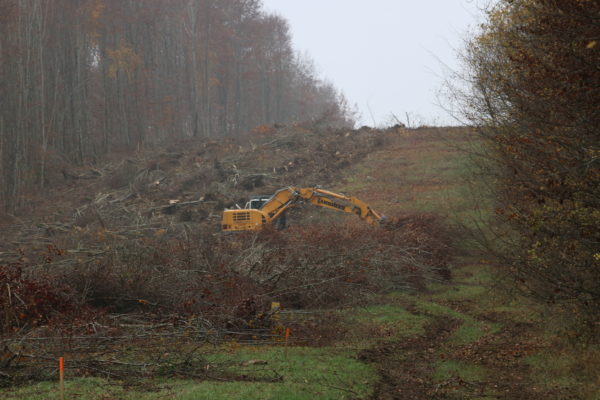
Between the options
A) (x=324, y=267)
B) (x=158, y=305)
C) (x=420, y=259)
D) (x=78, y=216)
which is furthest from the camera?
(x=78, y=216)

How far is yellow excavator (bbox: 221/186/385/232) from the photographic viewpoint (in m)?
21.3

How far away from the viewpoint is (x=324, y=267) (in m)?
14.7

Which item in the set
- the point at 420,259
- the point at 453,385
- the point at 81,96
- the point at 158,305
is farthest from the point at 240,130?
the point at 453,385

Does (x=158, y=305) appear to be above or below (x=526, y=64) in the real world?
below

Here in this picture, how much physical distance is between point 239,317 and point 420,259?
7621 millimetres

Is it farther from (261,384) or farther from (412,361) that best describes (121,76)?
(261,384)

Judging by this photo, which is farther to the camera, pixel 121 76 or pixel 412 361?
pixel 121 76

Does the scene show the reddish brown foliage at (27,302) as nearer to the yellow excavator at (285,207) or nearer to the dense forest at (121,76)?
the yellow excavator at (285,207)

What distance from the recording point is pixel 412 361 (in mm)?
10484

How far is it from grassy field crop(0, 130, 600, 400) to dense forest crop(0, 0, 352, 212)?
23.5 m

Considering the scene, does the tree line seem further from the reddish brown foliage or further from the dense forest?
the dense forest

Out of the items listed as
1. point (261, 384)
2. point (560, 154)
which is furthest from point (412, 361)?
point (560, 154)

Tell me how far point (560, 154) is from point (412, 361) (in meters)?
4.20

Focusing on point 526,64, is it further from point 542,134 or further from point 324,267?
point 324,267
